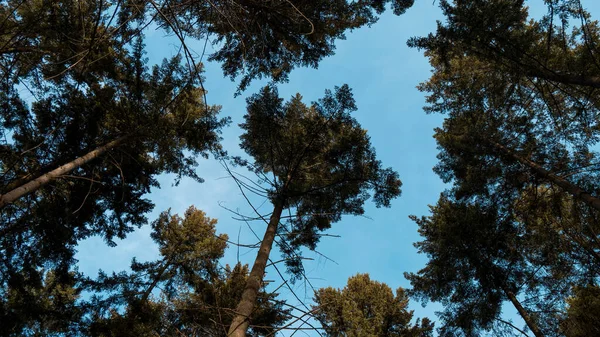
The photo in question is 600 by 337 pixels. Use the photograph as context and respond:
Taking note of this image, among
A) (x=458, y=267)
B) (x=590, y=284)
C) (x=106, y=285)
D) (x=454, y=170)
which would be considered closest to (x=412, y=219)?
(x=454, y=170)

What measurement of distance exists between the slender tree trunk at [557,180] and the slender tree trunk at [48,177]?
1005 cm

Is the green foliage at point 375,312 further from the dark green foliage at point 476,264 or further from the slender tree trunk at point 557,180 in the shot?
the slender tree trunk at point 557,180

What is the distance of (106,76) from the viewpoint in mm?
8695

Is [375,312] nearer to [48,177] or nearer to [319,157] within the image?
[319,157]

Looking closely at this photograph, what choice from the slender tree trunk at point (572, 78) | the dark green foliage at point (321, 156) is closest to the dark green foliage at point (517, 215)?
the slender tree trunk at point (572, 78)

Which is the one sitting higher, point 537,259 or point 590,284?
point 537,259

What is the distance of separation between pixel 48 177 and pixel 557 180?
11061mm

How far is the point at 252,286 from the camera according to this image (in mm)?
4320

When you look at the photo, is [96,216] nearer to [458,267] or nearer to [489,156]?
[458,267]

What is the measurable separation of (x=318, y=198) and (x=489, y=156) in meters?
6.20

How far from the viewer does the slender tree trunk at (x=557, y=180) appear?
274 inches

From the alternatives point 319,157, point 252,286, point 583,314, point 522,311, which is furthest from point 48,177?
point 583,314

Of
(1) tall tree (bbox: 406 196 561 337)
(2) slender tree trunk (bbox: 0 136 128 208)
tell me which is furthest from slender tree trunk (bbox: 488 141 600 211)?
(2) slender tree trunk (bbox: 0 136 128 208)

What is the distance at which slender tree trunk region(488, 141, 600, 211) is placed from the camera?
6.97m
